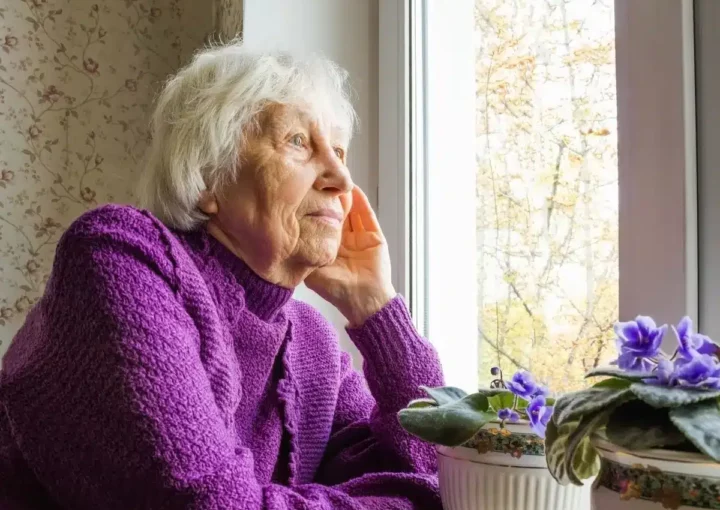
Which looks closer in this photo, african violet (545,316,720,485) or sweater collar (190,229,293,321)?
african violet (545,316,720,485)

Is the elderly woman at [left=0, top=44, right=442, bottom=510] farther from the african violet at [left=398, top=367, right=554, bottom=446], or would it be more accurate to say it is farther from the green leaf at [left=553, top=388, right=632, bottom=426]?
the green leaf at [left=553, top=388, right=632, bottom=426]

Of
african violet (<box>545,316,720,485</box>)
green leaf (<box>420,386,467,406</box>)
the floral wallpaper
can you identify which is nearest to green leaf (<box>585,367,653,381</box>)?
african violet (<box>545,316,720,485</box>)

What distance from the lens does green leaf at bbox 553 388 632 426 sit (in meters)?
0.52

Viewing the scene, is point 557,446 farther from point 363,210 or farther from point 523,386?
point 363,210

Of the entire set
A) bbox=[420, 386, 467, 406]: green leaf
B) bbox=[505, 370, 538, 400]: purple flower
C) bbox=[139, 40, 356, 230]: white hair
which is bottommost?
bbox=[420, 386, 467, 406]: green leaf

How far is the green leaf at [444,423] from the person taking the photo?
0.72m

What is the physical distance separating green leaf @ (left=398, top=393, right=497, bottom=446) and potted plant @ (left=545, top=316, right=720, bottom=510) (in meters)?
0.14

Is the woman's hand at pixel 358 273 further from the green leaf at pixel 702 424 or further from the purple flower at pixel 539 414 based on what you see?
the green leaf at pixel 702 424

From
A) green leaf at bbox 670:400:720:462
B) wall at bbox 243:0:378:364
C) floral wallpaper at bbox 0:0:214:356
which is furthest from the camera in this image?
floral wallpaper at bbox 0:0:214:356

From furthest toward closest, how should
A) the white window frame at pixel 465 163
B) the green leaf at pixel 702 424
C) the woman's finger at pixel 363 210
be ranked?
the woman's finger at pixel 363 210 → the white window frame at pixel 465 163 → the green leaf at pixel 702 424

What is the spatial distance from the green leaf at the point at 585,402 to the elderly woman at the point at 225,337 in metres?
0.35

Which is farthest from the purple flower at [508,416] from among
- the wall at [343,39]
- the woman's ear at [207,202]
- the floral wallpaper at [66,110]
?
the floral wallpaper at [66,110]

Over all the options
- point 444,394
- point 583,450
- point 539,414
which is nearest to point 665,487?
point 583,450

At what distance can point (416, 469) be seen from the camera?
1.02 metres
